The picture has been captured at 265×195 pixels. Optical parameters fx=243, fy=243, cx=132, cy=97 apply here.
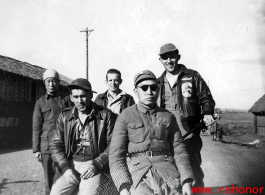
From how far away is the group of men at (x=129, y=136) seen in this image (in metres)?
2.35

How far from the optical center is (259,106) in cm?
2077

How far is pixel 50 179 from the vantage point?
3820 millimetres

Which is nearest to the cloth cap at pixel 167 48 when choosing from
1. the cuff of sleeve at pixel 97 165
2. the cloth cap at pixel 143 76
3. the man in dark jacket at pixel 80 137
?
the cloth cap at pixel 143 76

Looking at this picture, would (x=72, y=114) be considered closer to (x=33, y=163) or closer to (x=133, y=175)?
(x=133, y=175)

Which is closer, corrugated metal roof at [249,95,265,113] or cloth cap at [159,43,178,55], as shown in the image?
cloth cap at [159,43,178,55]

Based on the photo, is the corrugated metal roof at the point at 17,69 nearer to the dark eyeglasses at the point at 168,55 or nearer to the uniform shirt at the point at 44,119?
the uniform shirt at the point at 44,119

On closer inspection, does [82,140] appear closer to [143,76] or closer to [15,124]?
[143,76]

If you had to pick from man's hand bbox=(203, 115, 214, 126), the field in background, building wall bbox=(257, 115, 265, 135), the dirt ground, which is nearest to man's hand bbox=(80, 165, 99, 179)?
man's hand bbox=(203, 115, 214, 126)

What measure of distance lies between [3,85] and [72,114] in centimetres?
1278

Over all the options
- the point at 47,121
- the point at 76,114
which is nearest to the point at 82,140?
the point at 76,114

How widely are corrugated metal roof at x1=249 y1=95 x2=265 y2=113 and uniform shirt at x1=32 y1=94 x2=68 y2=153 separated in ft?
64.8

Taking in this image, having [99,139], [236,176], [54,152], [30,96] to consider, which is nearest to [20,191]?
[54,152]

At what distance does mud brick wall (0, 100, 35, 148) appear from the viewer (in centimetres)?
1397

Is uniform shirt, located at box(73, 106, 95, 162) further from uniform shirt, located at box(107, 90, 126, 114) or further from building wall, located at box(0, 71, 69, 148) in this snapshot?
building wall, located at box(0, 71, 69, 148)
